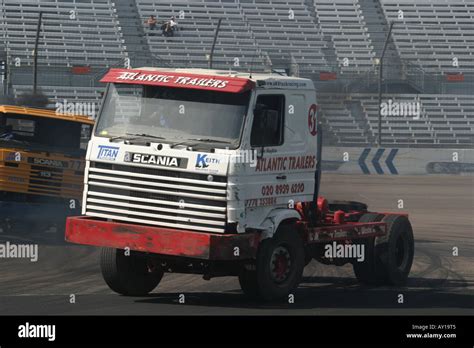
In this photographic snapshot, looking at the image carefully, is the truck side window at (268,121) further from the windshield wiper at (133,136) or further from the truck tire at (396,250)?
the truck tire at (396,250)

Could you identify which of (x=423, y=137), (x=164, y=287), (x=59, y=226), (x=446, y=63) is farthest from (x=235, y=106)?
(x=446, y=63)

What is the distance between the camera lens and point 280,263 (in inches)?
475

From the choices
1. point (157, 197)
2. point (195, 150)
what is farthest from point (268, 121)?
point (157, 197)

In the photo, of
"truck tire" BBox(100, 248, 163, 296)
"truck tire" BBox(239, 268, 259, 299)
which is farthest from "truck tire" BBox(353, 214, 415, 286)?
"truck tire" BBox(100, 248, 163, 296)

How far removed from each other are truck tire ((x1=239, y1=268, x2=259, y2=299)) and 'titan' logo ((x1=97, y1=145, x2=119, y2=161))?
Answer: 197cm

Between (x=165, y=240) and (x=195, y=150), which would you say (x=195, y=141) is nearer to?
(x=195, y=150)

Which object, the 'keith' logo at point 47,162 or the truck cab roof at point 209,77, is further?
the 'keith' logo at point 47,162

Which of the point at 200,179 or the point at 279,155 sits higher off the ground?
the point at 279,155

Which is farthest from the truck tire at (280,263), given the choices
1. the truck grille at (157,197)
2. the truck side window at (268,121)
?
the truck side window at (268,121)

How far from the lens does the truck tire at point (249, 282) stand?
38.5ft

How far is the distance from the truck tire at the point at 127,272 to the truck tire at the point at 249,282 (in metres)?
1.08

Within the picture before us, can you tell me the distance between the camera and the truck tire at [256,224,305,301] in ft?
38.5

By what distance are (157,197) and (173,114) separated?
98cm

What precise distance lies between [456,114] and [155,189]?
28.7 m
